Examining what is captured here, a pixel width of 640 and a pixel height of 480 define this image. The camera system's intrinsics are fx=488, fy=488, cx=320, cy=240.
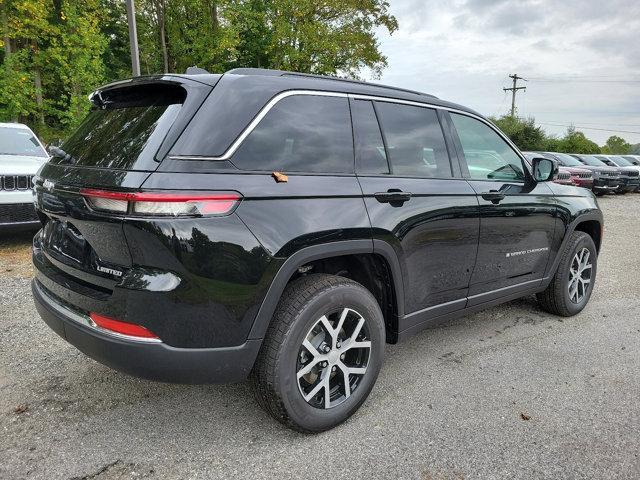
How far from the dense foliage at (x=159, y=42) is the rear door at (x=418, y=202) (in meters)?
14.1

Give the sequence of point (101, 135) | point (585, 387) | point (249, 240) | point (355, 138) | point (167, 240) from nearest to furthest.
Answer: point (167, 240), point (249, 240), point (101, 135), point (355, 138), point (585, 387)

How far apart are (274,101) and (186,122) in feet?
1.50

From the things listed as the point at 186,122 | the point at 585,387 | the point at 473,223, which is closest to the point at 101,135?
the point at 186,122

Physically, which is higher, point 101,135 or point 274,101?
point 274,101

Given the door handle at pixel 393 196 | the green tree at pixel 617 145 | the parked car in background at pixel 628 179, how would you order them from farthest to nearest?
the green tree at pixel 617 145 → the parked car in background at pixel 628 179 → the door handle at pixel 393 196

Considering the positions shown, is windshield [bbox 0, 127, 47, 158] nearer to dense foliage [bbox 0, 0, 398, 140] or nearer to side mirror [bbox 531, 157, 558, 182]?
side mirror [bbox 531, 157, 558, 182]

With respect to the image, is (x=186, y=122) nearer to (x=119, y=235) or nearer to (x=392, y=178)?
(x=119, y=235)

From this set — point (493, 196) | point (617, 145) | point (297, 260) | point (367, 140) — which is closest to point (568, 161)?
point (493, 196)

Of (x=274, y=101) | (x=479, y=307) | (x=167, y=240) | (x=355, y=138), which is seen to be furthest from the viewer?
(x=479, y=307)

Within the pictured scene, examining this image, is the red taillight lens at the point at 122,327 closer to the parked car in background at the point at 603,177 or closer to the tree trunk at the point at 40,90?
the tree trunk at the point at 40,90

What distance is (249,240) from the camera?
6.95ft

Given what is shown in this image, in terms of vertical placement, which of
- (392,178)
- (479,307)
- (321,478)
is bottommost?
(321,478)

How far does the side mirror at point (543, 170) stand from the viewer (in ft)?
12.8

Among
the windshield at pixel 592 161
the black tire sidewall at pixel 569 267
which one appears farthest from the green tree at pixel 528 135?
the black tire sidewall at pixel 569 267
